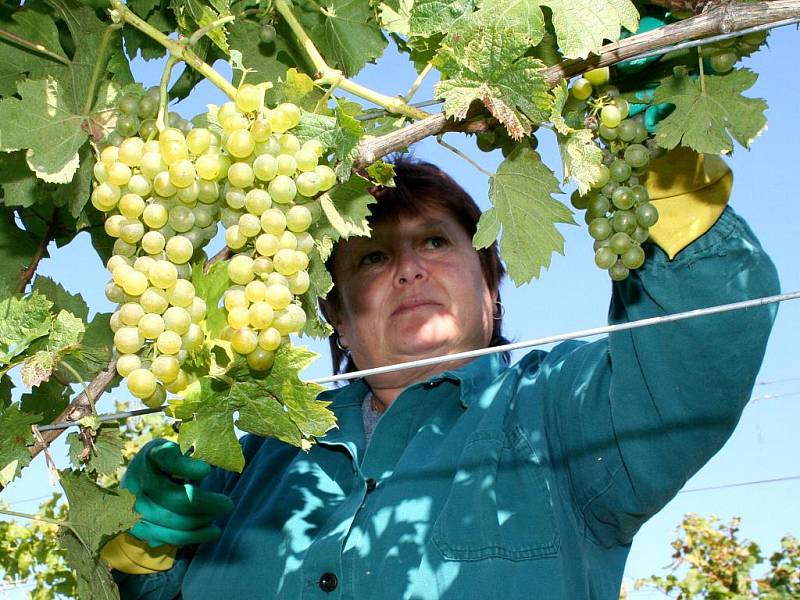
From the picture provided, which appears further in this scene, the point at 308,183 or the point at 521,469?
the point at 521,469

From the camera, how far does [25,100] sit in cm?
158

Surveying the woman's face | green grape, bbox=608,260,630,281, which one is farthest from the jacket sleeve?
the woman's face

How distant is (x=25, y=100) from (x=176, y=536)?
1.45 metres

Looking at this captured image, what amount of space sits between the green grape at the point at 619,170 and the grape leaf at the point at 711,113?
86 mm

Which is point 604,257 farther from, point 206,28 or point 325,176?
point 206,28

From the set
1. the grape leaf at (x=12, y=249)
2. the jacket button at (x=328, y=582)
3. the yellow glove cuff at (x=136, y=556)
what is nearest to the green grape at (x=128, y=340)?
the grape leaf at (x=12, y=249)

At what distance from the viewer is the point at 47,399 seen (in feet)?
6.35

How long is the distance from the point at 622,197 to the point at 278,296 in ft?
2.13

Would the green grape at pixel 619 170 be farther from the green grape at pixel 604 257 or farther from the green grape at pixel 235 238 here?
the green grape at pixel 235 238

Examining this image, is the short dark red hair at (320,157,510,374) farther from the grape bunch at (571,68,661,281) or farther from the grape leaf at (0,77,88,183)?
the grape leaf at (0,77,88,183)

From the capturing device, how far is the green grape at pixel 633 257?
68.9 inches

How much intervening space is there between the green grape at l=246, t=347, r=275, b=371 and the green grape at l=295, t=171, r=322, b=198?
243 millimetres

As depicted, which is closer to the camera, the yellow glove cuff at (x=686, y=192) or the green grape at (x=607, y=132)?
the green grape at (x=607, y=132)

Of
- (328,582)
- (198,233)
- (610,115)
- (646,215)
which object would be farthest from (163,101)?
(328,582)
